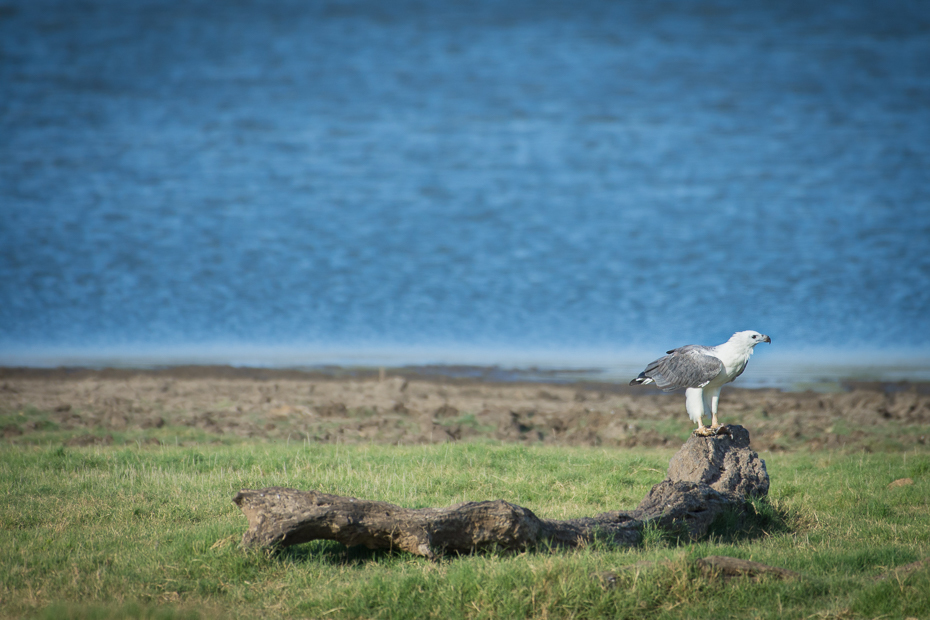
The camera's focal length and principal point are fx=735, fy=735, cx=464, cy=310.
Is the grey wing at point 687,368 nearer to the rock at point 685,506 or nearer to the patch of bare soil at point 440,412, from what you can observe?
the rock at point 685,506

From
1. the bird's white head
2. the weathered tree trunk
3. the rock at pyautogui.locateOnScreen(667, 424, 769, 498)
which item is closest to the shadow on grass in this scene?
the rock at pyautogui.locateOnScreen(667, 424, 769, 498)

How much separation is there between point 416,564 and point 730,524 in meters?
3.37

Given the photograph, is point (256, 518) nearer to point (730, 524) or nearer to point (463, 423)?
point (730, 524)

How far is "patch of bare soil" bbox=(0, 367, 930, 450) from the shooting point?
44.4 ft

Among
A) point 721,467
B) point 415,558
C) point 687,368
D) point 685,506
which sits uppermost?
A: point 687,368

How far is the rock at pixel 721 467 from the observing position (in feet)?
26.3

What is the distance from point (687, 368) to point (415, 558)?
3451 millimetres

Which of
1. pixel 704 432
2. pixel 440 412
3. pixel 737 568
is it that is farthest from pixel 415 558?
pixel 440 412

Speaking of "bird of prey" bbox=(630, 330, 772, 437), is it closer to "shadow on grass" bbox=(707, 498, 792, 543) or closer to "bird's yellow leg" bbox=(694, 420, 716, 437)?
"bird's yellow leg" bbox=(694, 420, 716, 437)

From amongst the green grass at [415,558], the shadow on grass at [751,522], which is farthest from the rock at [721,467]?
the green grass at [415,558]

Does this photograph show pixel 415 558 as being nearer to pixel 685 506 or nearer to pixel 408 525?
pixel 408 525

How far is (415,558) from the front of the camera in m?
6.40

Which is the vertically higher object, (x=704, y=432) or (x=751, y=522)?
(x=704, y=432)

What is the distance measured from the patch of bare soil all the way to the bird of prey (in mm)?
5379
